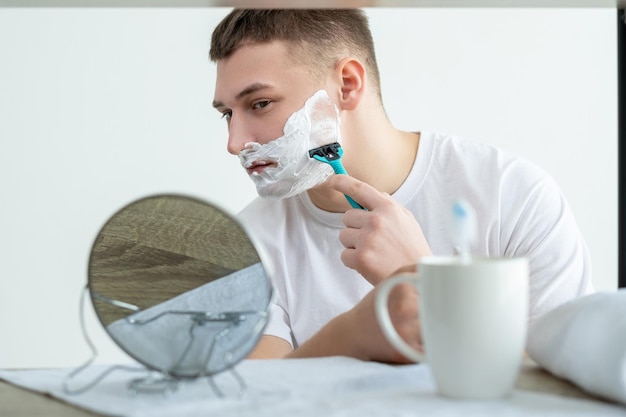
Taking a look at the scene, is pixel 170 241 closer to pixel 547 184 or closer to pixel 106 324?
pixel 106 324

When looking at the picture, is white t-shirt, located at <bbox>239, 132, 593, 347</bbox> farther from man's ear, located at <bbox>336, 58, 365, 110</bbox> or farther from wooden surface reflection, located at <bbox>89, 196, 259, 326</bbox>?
wooden surface reflection, located at <bbox>89, 196, 259, 326</bbox>

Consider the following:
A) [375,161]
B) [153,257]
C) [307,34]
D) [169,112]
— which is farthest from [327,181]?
[169,112]

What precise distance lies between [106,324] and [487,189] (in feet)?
2.52

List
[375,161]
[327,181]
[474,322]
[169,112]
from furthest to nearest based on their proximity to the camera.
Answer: [169,112] < [375,161] < [327,181] < [474,322]

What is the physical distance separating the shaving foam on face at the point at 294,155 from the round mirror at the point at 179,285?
0.64 meters

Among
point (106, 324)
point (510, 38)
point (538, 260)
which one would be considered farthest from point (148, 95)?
point (106, 324)

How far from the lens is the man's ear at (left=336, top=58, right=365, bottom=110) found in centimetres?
134

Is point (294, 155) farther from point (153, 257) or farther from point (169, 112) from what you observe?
point (169, 112)

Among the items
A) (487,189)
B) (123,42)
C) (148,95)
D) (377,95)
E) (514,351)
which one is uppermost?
(123,42)

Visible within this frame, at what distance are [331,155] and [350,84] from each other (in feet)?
0.50

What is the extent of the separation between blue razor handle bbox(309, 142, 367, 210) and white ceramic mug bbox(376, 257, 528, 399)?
716mm

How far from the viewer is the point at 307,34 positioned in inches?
52.6

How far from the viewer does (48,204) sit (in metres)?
2.59

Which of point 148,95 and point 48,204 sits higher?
point 148,95
